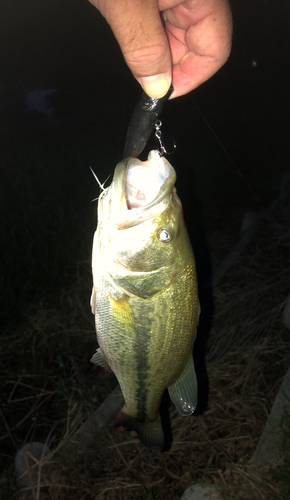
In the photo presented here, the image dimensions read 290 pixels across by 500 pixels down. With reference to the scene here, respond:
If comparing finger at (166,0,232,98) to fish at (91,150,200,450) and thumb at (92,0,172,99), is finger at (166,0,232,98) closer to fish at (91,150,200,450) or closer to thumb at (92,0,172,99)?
thumb at (92,0,172,99)

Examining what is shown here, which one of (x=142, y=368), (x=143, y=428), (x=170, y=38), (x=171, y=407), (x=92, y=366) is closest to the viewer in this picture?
(x=142, y=368)

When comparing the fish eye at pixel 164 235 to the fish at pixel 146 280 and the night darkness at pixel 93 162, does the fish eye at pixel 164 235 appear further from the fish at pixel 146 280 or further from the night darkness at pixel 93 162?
the night darkness at pixel 93 162

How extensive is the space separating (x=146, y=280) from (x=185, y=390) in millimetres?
617

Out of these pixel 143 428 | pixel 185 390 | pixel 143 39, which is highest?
pixel 143 39

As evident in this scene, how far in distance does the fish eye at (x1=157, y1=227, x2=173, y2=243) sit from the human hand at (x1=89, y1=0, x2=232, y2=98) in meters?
0.58

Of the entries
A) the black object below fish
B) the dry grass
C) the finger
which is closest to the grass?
the dry grass

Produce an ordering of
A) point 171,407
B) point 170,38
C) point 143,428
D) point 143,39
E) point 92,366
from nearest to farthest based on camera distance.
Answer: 1. point 143,39
2. point 143,428
3. point 170,38
4. point 171,407
5. point 92,366

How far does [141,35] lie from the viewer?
4.06ft

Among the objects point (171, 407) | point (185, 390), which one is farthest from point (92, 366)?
point (185, 390)

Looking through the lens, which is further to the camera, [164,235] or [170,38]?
[170,38]

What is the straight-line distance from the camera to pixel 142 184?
4.37 feet

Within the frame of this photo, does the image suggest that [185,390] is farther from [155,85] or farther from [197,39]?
[197,39]

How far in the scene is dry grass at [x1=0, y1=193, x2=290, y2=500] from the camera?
9.13 feet

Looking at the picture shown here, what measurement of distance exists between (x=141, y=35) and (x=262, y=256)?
391 cm
